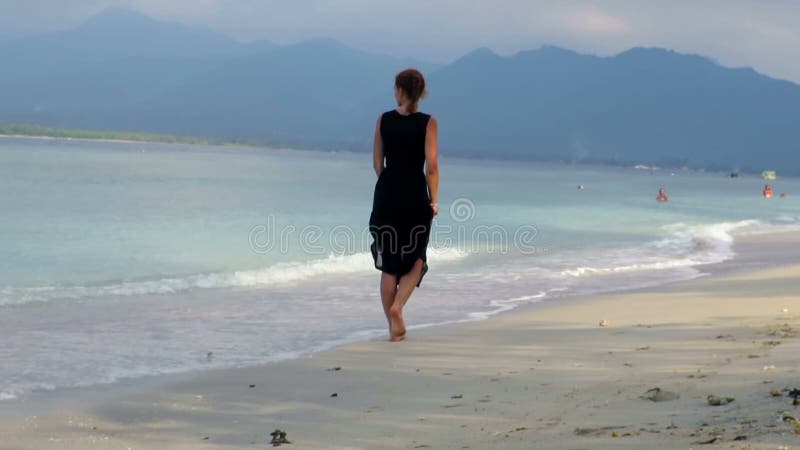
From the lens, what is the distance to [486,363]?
7.70m

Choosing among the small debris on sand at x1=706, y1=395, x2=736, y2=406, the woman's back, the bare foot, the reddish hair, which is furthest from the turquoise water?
the small debris on sand at x1=706, y1=395, x2=736, y2=406

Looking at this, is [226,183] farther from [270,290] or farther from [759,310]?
[759,310]

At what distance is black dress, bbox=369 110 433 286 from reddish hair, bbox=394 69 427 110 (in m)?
0.14

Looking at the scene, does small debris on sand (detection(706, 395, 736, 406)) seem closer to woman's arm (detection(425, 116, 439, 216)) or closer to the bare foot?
woman's arm (detection(425, 116, 439, 216))

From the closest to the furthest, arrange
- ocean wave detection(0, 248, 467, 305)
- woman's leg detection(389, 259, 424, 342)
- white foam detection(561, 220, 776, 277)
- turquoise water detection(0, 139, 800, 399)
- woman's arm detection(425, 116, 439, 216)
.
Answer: woman's arm detection(425, 116, 439, 216) → woman's leg detection(389, 259, 424, 342) → turquoise water detection(0, 139, 800, 399) → ocean wave detection(0, 248, 467, 305) → white foam detection(561, 220, 776, 277)

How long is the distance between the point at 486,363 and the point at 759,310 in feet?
13.3

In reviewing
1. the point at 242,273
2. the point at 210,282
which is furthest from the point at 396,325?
the point at 242,273

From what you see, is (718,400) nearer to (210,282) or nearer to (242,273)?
(210,282)

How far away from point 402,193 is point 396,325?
3.86 ft

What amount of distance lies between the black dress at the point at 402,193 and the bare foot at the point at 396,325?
16.9 inches

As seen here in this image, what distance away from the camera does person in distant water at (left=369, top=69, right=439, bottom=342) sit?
8336mm

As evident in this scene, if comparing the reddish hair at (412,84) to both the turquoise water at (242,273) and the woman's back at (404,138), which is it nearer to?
the woman's back at (404,138)

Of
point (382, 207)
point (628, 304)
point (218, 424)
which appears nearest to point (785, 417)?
point (218, 424)

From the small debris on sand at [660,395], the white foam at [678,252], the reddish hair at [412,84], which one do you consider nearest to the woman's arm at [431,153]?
the reddish hair at [412,84]
